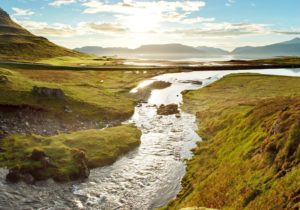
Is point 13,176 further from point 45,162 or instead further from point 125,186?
point 125,186

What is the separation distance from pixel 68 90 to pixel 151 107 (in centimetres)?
2229

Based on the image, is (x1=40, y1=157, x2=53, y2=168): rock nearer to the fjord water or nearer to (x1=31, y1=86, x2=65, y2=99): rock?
the fjord water

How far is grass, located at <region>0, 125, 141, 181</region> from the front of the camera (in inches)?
1586

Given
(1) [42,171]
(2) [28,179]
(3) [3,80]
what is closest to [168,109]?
(3) [3,80]

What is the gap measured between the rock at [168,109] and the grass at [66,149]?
21380 mm

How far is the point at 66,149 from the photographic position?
150ft

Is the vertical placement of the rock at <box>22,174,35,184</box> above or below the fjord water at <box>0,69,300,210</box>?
above

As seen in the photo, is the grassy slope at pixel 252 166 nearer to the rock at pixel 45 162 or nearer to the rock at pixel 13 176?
the rock at pixel 45 162

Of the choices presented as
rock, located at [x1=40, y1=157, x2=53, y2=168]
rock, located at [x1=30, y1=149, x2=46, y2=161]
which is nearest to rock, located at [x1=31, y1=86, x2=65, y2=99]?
rock, located at [x1=30, y1=149, x2=46, y2=161]

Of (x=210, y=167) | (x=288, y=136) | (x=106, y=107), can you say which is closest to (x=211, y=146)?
(x=210, y=167)

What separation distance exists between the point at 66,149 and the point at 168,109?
40651 mm

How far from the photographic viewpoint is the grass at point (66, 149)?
1586 inches

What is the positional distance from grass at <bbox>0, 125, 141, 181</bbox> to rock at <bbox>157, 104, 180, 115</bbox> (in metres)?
21.4

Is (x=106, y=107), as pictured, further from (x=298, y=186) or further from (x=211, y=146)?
(x=298, y=186)
